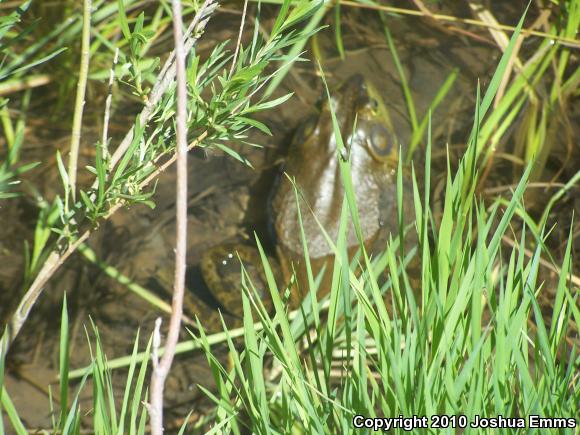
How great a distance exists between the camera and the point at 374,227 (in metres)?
3.41

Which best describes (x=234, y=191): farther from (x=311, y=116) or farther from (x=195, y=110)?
(x=195, y=110)

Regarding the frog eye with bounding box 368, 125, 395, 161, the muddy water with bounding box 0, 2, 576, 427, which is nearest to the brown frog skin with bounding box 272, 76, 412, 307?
the frog eye with bounding box 368, 125, 395, 161

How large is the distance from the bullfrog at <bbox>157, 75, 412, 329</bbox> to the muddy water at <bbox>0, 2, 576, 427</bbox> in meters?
0.17

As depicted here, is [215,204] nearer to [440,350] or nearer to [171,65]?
[171,65]

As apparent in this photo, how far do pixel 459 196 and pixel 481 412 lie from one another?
0.55 metres

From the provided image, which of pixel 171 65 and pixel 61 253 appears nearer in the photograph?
pixel 171 65

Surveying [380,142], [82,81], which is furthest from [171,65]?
[380,142]

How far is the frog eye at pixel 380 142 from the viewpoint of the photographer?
3.69m

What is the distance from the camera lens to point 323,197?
10.9 feet

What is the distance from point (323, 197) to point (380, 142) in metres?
0.60

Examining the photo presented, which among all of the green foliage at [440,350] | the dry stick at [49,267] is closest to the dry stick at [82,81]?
the dry stick at [49,267]

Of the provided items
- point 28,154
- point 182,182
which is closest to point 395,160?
point 28,154

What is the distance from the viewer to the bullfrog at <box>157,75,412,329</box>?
3133 millimetres

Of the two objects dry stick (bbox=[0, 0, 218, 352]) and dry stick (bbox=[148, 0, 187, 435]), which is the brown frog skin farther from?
dry stick (bbox=[148, 0, 187, 435])
